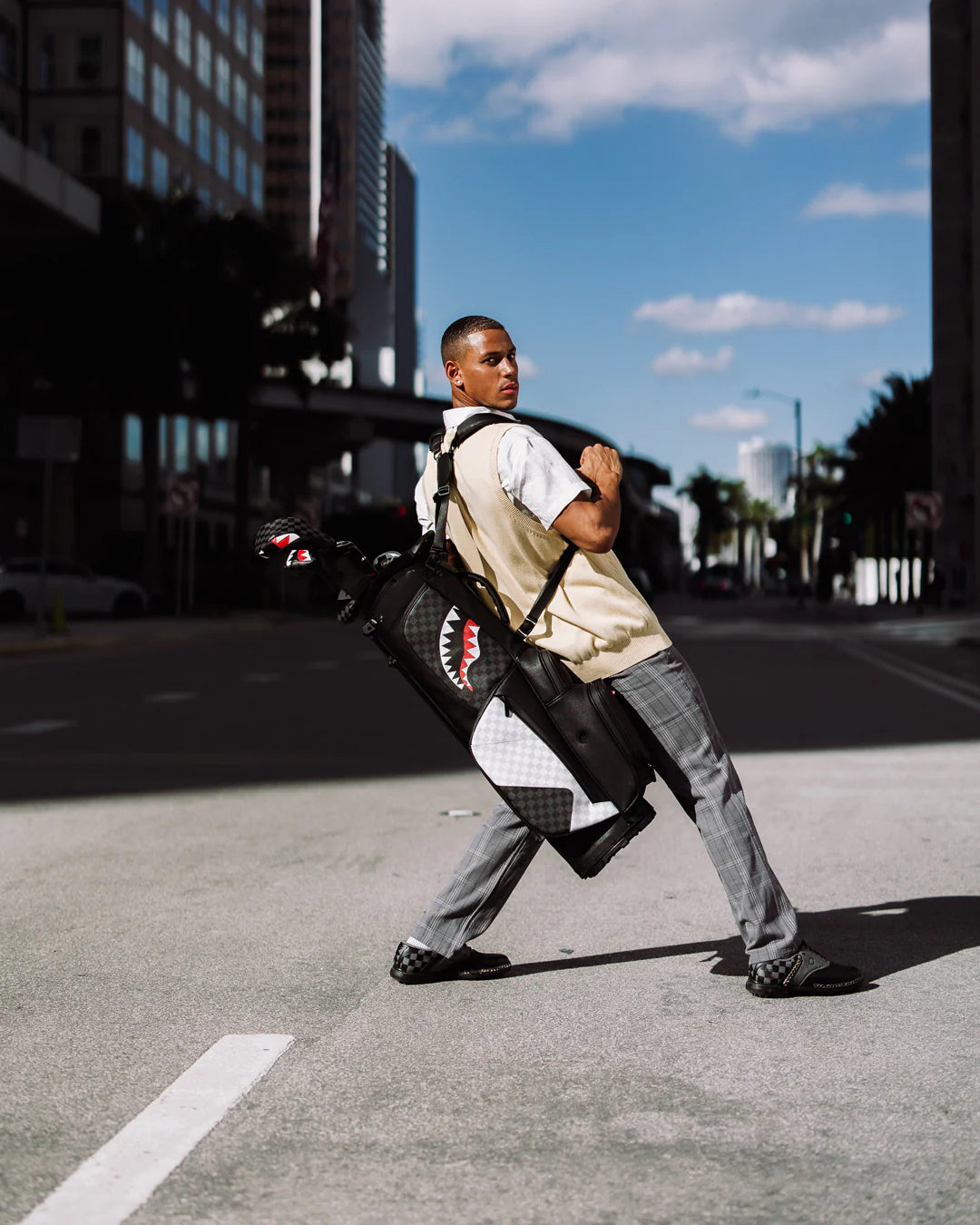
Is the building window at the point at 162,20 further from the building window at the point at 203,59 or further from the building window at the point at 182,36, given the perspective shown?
the building window at the point at 203,59

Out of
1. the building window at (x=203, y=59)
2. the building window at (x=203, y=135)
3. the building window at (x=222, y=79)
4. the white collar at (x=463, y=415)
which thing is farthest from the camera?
the building window at (x=222, y=79)

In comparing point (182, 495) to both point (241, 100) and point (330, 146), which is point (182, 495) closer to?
point (241, 100)

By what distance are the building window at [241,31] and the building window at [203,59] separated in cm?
515

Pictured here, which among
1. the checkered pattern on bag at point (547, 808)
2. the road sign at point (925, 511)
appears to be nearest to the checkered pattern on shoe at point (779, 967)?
the checkered pattern on bag at point (547, 808)

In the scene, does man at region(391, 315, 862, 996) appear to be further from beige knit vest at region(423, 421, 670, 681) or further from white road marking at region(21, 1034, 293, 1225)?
white road marking at region(21, 1034, 293, 1225)

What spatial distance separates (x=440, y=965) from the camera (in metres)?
4.80

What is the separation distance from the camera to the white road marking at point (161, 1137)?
304 centimetres

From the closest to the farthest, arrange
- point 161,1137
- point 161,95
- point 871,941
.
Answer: point 161,1137 < point 871,941 < point 161,95

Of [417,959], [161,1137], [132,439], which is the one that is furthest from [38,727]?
[132,439]

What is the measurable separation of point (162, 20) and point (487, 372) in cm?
6320

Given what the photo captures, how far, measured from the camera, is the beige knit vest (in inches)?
170

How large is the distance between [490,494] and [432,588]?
0.28 m

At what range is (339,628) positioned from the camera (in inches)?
1396

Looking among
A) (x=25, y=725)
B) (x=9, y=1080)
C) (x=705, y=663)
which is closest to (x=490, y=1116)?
(x=9, y=1080)
